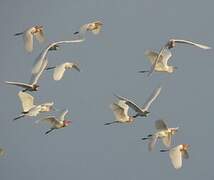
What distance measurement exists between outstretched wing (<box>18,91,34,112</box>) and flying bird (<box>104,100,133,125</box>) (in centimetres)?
168

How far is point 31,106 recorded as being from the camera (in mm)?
33094

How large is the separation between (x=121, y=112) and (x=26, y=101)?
189cm

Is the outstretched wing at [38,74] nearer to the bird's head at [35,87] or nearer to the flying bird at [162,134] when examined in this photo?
the bird's head at [35,87]

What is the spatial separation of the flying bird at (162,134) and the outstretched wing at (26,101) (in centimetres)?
268

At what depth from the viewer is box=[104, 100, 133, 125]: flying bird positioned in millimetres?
32375

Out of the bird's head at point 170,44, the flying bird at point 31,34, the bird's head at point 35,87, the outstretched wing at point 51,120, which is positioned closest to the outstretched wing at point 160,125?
the bird's head at point 170,44

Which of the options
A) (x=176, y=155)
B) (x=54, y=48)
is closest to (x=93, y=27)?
(x=54, y=48)

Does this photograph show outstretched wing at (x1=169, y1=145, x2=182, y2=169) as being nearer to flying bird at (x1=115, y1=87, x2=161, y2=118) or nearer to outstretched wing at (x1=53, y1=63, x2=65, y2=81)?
flying bird at (x1=115, y1=87, x2=161, y2=118)

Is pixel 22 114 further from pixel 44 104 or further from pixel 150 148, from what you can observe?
pixel 150 148

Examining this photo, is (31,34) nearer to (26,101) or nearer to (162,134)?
(26,101)

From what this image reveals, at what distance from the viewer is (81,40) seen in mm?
32188

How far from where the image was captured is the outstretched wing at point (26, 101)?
3291 centimetres

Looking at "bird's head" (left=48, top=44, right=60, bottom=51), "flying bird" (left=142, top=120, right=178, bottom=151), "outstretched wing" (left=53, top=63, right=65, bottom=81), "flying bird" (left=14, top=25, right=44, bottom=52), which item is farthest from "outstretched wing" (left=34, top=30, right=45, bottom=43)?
"flying bird" (left=142, top=120, right=178, bottom=151)

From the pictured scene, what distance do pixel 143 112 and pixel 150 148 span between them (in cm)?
260
